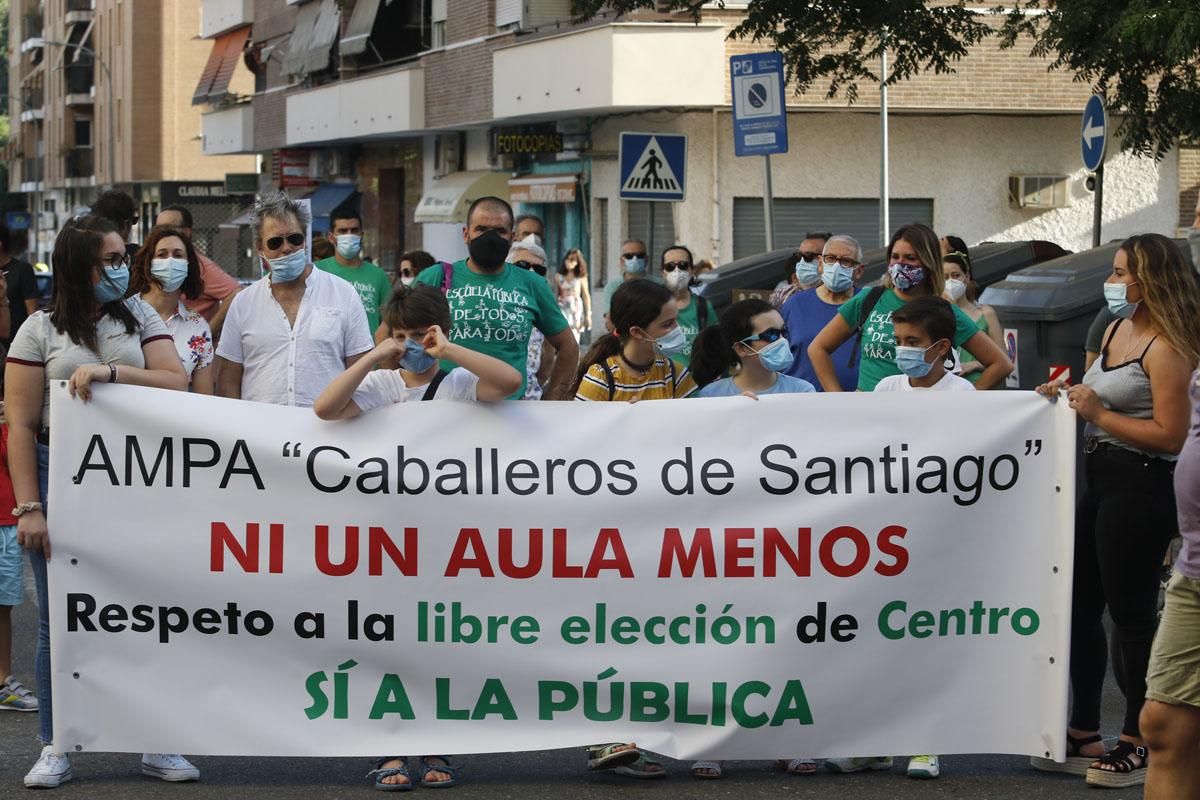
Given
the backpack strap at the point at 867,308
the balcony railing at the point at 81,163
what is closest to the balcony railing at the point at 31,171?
the balcony railing at the point at 81,163

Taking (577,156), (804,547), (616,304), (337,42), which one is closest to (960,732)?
(804,547)

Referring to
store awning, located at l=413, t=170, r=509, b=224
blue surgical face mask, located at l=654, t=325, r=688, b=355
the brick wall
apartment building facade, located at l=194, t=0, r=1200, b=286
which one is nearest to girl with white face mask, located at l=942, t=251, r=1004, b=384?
blue surgical face mask, located at l=654, t=325, r=688, b=355

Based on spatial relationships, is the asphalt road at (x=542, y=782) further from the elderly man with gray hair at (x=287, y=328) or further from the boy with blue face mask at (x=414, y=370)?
the elderly man with gray hair at (x=287, y=328)

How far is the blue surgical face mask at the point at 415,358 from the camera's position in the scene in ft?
20.0

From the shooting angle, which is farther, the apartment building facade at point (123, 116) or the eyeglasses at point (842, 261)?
the apartment building facade at point (123, 116)

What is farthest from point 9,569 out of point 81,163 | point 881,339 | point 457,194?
point 81,163

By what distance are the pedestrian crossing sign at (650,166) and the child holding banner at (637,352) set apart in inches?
384

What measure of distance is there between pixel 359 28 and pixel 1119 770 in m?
34.3

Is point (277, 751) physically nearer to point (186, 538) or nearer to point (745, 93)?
point (186, 538)

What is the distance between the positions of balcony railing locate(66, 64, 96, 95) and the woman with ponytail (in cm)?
8163

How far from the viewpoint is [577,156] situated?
1198 inches

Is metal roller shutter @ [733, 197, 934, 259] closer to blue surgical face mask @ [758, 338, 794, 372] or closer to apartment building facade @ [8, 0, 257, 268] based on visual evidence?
blue surgical face mask @ [758, 338, 794, 372]

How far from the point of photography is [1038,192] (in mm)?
28672

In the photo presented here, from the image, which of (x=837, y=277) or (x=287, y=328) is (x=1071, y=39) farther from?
(x=287, y=328)
